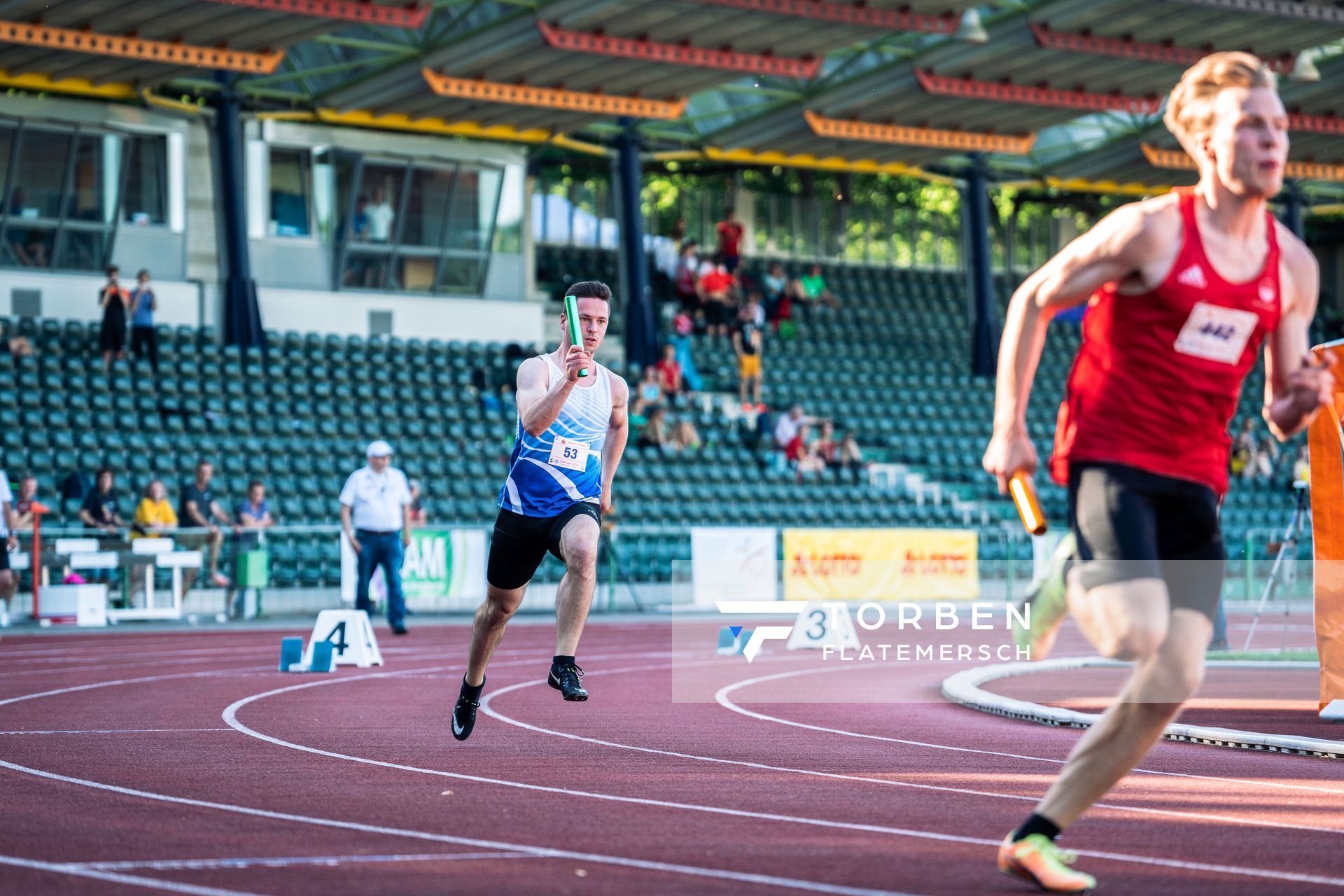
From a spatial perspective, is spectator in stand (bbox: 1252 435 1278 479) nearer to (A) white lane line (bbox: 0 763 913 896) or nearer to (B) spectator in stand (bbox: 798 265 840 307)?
(B) spectator in stand (bbox: 798 265 840 307)

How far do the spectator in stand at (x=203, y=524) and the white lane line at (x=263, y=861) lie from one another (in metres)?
17.5

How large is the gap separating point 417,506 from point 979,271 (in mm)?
17828

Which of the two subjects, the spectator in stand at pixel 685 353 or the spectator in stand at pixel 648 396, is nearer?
the spectator in stand at pixel 648 396

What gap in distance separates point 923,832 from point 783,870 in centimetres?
109

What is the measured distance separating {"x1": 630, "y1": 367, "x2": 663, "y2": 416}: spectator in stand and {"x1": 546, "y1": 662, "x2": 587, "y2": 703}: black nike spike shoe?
72.2 feet

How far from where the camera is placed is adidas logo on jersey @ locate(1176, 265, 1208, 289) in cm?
531

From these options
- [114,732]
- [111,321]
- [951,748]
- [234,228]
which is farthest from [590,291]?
[234,228]

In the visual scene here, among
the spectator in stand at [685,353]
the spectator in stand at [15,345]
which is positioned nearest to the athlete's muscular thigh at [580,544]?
the spectator in stand at [15,345]

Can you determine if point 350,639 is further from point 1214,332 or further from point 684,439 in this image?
point 684,439

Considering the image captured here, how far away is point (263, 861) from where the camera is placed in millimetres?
6027

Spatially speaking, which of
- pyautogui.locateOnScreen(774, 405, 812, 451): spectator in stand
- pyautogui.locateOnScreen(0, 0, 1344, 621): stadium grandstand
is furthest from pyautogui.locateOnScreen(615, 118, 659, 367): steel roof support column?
pyautogui.locateOnScreen(774, 405, 812, 451): spectator in stand

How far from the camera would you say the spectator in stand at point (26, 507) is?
2189cm

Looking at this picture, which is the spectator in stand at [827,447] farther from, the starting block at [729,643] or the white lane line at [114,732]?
the white lane line at [114,732]

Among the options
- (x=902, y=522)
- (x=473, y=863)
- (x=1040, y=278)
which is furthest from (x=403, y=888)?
(x=902, y=522)
